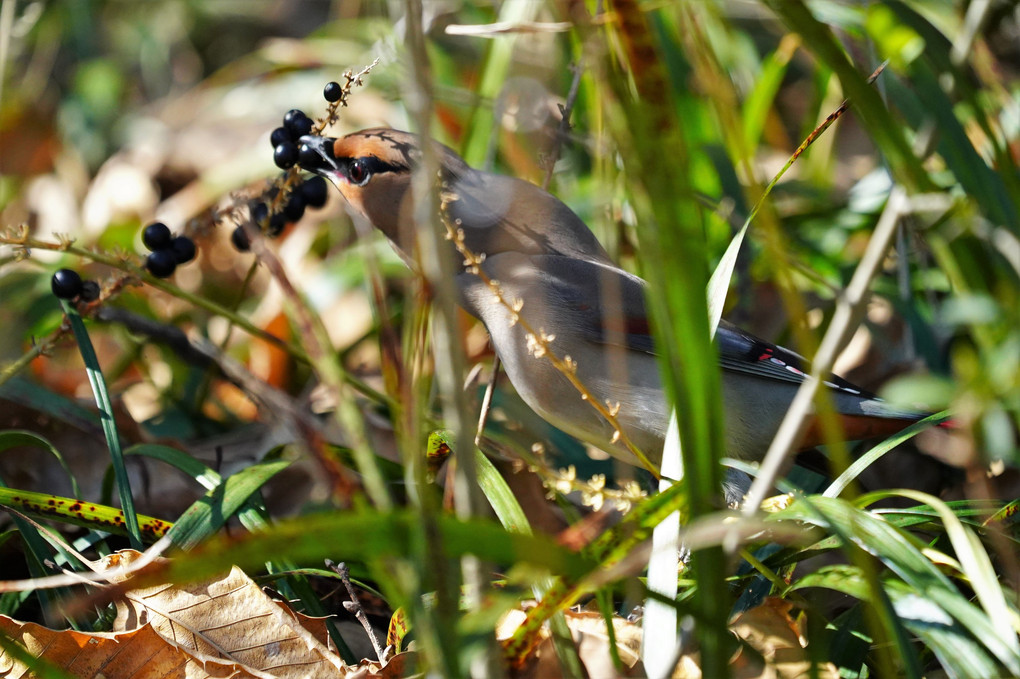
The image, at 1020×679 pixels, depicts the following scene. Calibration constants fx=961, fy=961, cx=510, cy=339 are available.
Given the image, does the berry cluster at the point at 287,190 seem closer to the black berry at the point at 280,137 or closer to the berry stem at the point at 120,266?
the black berry at the point at 280,137

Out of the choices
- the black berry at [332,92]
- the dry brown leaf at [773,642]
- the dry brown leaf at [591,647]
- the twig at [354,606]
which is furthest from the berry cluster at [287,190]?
the dry brown leaf at [773,642]

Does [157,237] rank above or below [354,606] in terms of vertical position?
above

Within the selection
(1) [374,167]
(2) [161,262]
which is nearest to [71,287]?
(2) [161,262]

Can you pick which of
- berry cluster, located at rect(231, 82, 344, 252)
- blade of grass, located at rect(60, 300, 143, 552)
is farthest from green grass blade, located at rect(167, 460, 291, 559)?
berry cluster, located at rect(231, 82, 344, 252)

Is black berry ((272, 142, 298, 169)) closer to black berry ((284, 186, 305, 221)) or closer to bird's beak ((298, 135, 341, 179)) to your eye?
bird's beak ((298, 135, 341, 179))

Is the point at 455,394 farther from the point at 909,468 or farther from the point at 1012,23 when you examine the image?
the point at 1012,23

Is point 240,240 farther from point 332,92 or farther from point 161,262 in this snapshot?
point 332,92
